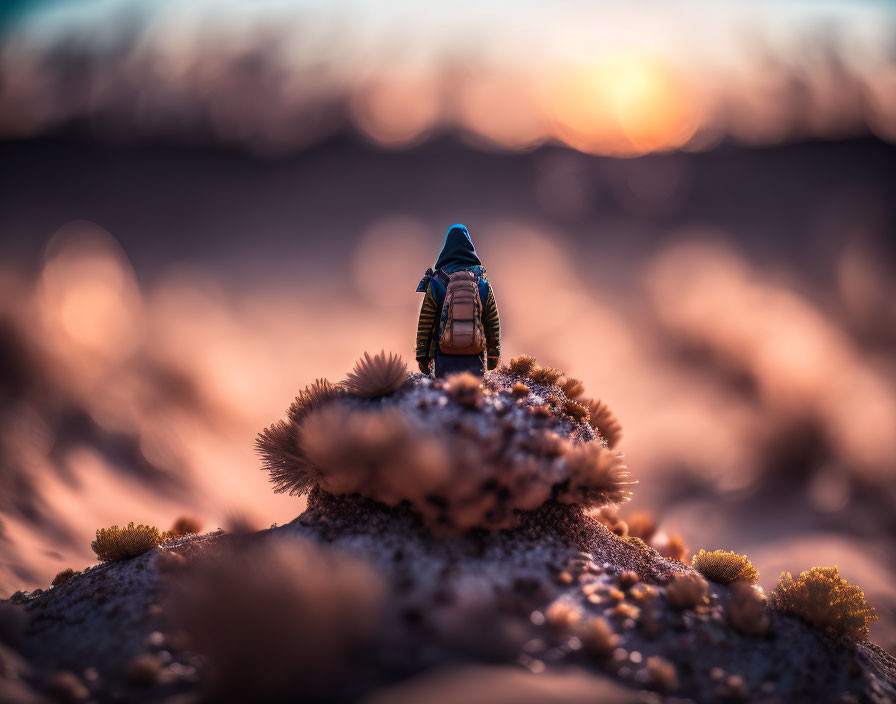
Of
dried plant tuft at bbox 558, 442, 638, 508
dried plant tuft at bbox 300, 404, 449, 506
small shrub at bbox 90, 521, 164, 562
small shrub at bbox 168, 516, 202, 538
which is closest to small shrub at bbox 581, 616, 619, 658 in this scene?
dried plant tuft at bbox 558, 442, 638, 508

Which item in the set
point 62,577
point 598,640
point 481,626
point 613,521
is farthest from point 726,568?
point 62,577

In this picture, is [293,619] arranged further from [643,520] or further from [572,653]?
[643,520]

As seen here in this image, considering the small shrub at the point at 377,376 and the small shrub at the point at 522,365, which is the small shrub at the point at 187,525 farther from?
the small shrub at the point at 522,365

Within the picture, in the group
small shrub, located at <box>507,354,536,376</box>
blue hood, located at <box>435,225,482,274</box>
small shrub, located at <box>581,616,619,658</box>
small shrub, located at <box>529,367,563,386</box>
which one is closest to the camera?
small shrub, located at <box>581,616,619,658</box>

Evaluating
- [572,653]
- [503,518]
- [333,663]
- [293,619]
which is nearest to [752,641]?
[572,653]

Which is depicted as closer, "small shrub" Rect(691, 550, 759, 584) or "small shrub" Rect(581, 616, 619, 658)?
"small shrub" Rect(581, 616, 619, 658)

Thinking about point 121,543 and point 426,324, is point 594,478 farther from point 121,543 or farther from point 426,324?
point 121,543

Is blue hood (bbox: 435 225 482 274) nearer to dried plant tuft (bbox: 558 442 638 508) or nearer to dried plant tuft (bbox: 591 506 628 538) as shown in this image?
dried plant tuft (bbox: 558 442 638 508)
